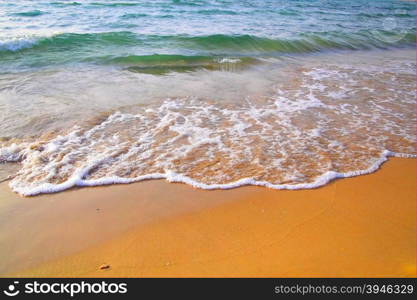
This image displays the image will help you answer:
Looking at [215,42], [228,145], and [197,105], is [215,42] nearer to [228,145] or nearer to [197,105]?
[197,105]

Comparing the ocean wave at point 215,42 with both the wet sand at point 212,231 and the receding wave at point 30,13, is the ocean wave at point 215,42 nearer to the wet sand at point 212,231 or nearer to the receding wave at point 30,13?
the receding wave at point 30,13

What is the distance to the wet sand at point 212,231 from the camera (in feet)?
8.29

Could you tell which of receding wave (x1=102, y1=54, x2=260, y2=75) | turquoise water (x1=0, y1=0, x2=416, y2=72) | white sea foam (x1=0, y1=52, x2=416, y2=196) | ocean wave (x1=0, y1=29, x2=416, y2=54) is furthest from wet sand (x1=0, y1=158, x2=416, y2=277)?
ocean wave (x1=0, y1=29, x2=416, y2=54)

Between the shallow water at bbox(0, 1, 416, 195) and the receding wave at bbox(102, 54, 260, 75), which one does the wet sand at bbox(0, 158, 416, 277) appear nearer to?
the shallow water at bbox(0, 1, 416, 195)

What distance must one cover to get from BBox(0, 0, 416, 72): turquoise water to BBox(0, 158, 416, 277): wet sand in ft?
20.7

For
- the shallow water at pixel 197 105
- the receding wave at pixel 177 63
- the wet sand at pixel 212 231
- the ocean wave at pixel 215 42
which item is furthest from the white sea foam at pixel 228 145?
the ocean wave at pixel 215 42

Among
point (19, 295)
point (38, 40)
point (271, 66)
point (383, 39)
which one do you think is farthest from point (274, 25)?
point (19, 295)

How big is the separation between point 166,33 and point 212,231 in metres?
10.9

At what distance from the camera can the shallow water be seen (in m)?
3.92

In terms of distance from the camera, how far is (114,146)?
4.32 metres

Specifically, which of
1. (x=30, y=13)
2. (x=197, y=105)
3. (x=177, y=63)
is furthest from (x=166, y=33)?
(x=197, y=105)

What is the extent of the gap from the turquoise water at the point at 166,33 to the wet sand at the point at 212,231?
6305 millimetres

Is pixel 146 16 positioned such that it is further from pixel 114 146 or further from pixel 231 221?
pixel 231 221

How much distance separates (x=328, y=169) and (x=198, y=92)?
Answer: 350 cm
